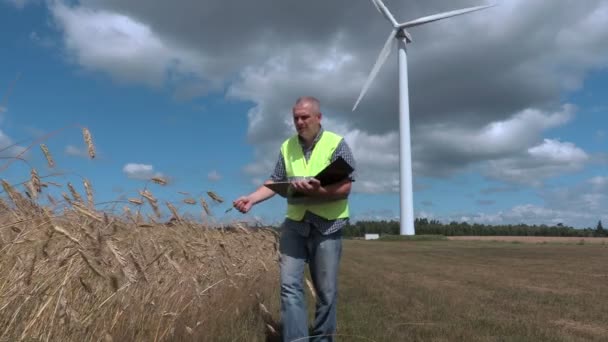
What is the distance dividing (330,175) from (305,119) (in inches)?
21.6

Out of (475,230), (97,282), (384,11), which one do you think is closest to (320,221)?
(97,282)

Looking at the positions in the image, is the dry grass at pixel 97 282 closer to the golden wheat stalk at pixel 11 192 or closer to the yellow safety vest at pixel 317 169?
the golden wheat stalk at pixel 11 192

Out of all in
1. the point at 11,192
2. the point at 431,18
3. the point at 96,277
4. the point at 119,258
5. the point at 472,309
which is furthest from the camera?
the point at 431,18

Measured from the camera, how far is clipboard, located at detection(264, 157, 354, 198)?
4844 mm

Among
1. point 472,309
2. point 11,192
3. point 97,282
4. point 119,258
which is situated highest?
point 11,192

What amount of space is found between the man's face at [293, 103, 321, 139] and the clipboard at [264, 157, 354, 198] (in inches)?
17.4

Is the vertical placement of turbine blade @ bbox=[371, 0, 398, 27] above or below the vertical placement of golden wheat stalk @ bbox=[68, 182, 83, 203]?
above

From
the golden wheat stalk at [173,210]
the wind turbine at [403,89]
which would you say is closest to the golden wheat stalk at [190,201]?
the golden wheat stalk at [173,210]

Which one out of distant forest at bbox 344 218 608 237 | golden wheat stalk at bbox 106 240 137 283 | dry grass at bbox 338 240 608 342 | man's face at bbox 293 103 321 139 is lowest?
dry grass at bbox 338 240 608 342

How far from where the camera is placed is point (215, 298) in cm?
582

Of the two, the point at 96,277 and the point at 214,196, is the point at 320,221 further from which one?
the point at 96,277

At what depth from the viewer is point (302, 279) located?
5.16m

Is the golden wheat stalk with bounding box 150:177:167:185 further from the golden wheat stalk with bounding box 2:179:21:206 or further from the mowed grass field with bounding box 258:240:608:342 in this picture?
the mowed grass field with bounding box 258:240:608:342

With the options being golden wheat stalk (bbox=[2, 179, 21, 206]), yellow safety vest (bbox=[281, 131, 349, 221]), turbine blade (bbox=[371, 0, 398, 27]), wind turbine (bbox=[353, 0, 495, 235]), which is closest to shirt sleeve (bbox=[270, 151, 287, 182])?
yellow safety vest (bbox=[281, 131, 349, 221])
